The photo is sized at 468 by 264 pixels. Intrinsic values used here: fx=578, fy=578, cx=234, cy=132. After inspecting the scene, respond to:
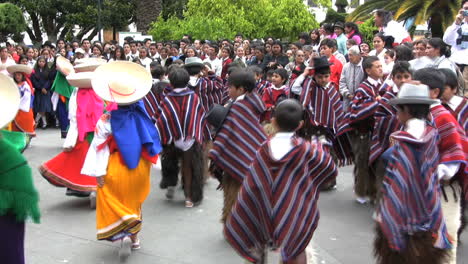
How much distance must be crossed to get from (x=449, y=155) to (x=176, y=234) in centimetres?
318

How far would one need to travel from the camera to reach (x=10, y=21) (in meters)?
26.2

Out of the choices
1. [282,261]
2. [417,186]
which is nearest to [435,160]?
[417,186]

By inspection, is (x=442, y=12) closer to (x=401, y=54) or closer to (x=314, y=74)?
(x=401, y=54)

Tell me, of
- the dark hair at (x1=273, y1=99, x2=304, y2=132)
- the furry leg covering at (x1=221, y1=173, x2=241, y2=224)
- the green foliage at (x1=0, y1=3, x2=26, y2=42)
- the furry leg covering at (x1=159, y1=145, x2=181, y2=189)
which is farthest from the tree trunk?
the dark hair at (x1=273, y1=99, x2=304, y2=132)

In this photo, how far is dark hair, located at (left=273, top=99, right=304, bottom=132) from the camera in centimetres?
417

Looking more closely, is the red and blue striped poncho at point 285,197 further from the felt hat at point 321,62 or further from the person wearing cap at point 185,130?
the person wearing cap at point 185,130

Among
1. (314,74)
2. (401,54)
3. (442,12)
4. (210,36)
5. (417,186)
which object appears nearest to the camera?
(417,186)

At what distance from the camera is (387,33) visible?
1129 cm

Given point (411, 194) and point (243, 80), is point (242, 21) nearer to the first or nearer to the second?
point (243, 80)

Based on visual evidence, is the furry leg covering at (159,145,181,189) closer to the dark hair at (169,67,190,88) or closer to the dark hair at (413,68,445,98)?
the dark hair at (169,67,190,88)

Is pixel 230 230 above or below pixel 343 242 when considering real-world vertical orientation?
above

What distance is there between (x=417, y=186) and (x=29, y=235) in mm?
4340

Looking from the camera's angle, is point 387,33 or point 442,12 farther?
point 442,12

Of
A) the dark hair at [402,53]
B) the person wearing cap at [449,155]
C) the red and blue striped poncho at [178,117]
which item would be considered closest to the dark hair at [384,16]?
the dark hair at [402,53]
